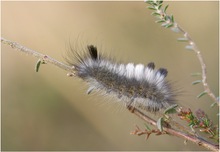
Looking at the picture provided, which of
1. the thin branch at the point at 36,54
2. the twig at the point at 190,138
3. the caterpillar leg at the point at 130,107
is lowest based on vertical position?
the twig at the point at 190,138

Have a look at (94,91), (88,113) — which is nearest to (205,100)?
(88,113)

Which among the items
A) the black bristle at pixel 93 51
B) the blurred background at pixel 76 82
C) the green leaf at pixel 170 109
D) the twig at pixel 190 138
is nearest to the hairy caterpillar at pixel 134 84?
the black bristle at pixel 93 51

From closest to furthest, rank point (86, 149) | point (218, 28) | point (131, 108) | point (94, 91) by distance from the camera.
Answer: point (131, 108) < point (94, 91) < point (86, 149) < point (218, 28)

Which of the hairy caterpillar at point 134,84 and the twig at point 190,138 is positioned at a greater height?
the hairy caterpillar at point 134,84

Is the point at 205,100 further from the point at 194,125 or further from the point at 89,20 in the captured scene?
the point at 194,125

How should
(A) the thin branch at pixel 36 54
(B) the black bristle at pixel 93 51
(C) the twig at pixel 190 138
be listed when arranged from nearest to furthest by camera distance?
(C) the twig at pixel 190 138
(A) the thin branch at pixel 36 54
(B) the black bristle at pixel 93 51

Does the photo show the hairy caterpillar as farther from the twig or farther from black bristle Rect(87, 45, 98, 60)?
the twig

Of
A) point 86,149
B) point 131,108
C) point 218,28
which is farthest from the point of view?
point 218,28

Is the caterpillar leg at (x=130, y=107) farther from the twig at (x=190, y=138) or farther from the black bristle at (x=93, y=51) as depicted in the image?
the black bristle at (x=93, y=51)

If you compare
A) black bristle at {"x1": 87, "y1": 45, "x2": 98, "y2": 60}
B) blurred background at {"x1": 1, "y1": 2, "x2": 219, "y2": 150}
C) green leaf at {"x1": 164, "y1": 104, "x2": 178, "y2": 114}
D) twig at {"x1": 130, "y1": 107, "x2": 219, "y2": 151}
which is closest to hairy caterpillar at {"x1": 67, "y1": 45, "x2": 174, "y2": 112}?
black bristle at {"x1": 87, "y1": 45, "x2": 98, "y2": 60}
